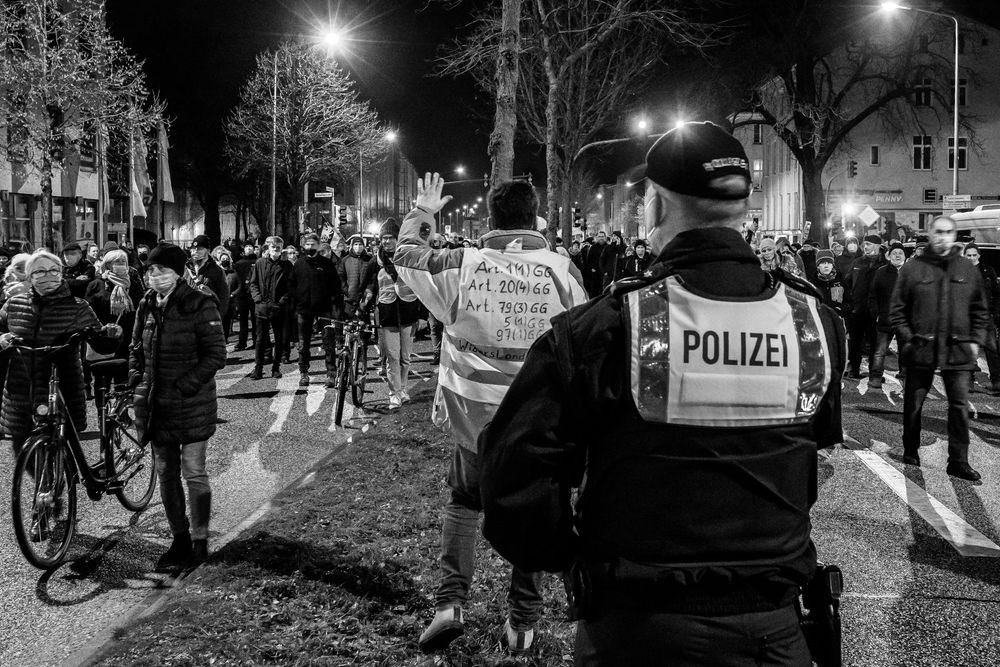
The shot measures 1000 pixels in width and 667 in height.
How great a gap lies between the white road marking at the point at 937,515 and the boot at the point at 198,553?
15.0 ft

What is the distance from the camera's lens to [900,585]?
5.09m

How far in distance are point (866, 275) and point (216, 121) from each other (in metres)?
42.8

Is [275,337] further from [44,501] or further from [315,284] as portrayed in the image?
[44,501]

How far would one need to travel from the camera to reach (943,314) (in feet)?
25.6

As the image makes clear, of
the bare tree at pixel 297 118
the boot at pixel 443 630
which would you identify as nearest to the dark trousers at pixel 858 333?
the boot at pixel 443 630

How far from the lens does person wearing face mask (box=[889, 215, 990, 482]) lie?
7.68 m

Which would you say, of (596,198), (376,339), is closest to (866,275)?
(376,339)

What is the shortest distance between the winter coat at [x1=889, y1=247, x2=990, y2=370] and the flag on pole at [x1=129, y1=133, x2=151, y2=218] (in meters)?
28.5

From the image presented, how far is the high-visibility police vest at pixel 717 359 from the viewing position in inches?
75.9

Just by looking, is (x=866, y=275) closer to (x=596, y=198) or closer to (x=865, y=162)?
(x=865, y=162)

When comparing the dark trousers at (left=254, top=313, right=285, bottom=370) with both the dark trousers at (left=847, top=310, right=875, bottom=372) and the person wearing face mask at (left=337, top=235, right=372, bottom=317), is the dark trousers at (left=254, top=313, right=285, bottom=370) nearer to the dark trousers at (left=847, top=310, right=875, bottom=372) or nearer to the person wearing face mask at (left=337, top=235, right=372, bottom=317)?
the person wearing face mask at (left=337, top=235, right=372, bottom=317)

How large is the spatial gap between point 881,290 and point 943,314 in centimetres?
561

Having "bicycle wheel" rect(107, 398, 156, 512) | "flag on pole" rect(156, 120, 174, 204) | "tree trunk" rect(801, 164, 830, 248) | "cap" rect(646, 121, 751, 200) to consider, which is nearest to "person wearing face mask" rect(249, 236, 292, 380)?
"bicycle wheel" rect(107, 398, 156, 512)

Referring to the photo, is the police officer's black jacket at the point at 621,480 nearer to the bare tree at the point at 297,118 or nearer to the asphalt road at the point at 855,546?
the asphalt road at the point at 855,546
